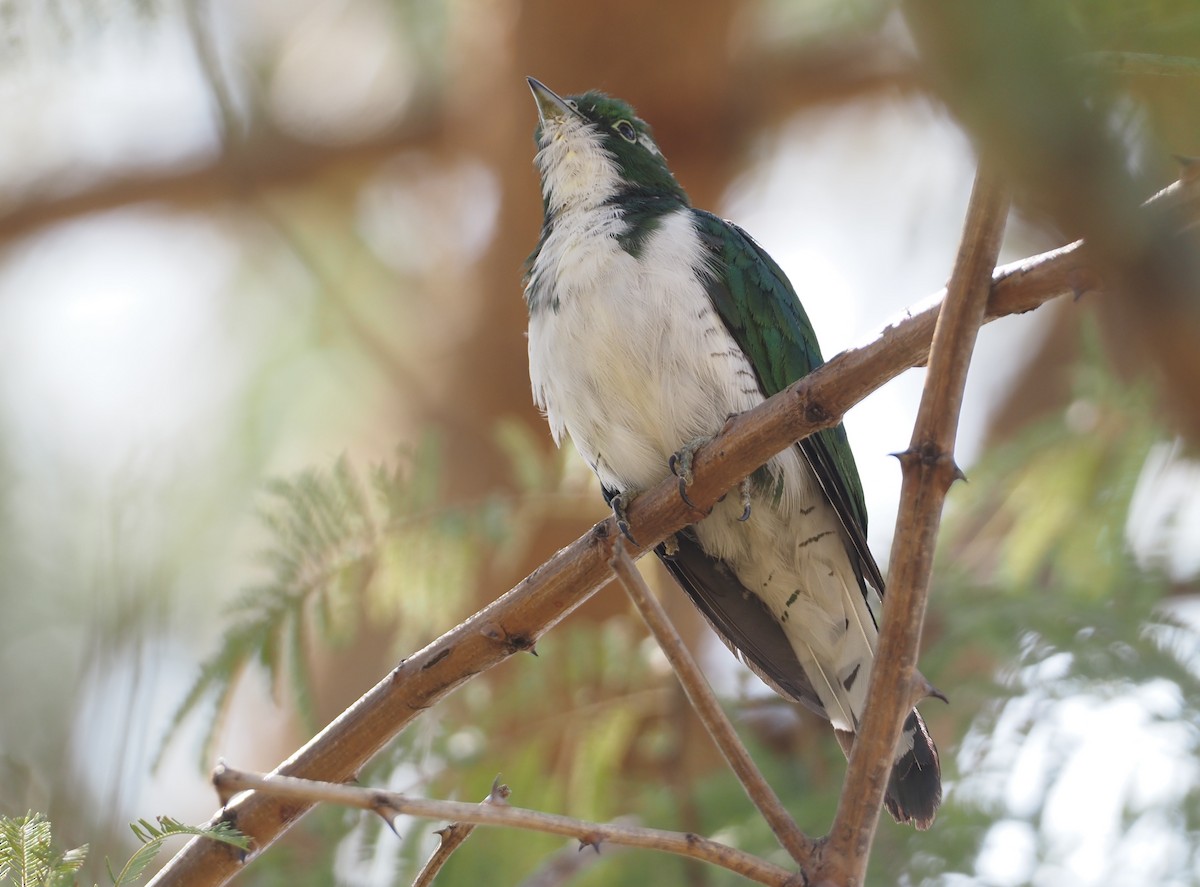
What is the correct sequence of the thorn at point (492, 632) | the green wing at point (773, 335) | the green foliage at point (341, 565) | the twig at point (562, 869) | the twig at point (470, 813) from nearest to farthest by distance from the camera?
1. the twig at point (470, 813)
2. the thorn at point (492, 632)
3. the green wing at point (773, 335)
4. the green foliage at point (341, 565)
5. the twig at point (562, 869)

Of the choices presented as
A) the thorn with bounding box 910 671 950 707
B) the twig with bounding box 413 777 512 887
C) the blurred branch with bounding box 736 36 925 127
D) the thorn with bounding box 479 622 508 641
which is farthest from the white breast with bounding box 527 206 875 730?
the blurred branch with bounding box 736 36 925 127

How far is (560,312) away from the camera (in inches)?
152

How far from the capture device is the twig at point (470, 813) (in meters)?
1.78

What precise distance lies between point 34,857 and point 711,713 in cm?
110

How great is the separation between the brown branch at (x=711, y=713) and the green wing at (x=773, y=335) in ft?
5.27

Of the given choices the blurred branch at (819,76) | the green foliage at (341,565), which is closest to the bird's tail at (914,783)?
the green foliage at (341,565)

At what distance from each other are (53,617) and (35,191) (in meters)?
2.50

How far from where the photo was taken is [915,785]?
3361 millimetres

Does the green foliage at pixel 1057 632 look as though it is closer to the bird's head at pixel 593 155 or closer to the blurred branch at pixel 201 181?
the bird's head at pixel 593 155

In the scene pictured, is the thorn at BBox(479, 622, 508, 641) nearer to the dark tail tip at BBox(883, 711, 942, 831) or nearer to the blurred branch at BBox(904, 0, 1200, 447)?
the dark tail tip at BBox(883, 711, 942, 831)

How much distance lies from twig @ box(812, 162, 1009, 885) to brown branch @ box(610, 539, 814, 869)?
0.07m

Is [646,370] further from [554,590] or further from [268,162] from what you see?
[268,162]

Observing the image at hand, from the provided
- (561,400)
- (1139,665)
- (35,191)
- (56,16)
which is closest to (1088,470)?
(1139,665)

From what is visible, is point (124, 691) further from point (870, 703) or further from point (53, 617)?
point (53, 617)
